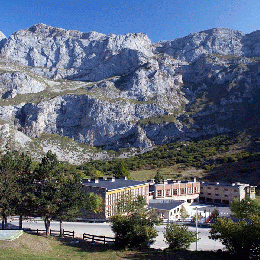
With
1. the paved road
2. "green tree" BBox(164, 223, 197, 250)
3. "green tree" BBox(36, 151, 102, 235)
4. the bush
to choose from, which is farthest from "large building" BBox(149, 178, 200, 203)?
the bush

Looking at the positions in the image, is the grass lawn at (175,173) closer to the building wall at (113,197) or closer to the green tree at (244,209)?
the building wall at (113,197)

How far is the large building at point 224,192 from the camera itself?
62.1m

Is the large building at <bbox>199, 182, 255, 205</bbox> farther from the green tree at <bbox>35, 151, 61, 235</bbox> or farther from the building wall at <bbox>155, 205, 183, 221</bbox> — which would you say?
the green tree at <bbox>35, 151, 61, 235</bbox>

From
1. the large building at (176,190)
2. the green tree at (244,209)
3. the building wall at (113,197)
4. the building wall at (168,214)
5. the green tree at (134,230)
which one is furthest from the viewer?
the large building at (176,190)

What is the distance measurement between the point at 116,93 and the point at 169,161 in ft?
251

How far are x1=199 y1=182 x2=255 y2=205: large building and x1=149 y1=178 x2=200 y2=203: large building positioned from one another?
1.86 metres

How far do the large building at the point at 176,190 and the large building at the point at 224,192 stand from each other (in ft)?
6.11

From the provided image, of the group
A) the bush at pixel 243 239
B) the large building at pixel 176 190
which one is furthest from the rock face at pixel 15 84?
the bush at pixel 243 239

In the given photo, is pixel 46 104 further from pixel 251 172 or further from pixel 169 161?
pixel 251 172

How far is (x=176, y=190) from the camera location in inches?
2515

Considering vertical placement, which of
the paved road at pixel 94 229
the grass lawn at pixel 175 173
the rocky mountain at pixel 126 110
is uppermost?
the rocky mountain at pixel 126 110

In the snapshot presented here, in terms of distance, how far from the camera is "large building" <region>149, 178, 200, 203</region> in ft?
201

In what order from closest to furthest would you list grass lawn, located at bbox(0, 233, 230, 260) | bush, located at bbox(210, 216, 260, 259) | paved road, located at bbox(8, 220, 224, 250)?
bush, located at bbox(210, 216, 260, 259) → grass lawn, located at bbox(0, 233, 230, 260) → paved road, located at bbox(8, 220, 224, 250)

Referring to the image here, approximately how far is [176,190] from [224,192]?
10.9 meters
